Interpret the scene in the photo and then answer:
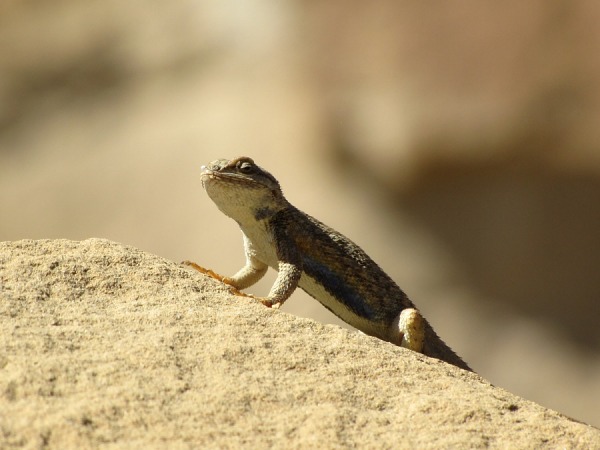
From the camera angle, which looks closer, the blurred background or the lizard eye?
the lizard eye

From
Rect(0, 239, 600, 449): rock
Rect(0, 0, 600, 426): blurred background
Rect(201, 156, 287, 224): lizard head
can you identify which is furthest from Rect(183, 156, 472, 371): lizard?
Rect(0, 0, 600, 426): blurred background

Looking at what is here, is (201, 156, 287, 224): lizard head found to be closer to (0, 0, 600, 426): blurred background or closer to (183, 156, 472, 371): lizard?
(183, 156, 472, 371): lizard

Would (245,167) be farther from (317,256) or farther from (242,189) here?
(317,256)

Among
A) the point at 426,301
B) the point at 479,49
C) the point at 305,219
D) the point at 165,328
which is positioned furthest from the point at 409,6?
the point at 165,328

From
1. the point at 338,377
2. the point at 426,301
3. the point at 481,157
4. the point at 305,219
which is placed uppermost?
the point at 481,157

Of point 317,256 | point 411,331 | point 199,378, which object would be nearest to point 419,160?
point 317,256

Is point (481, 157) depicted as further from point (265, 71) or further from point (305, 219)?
point (305, 219)
